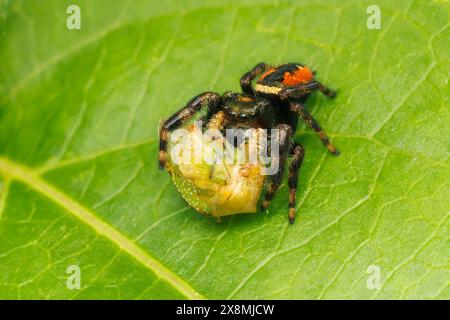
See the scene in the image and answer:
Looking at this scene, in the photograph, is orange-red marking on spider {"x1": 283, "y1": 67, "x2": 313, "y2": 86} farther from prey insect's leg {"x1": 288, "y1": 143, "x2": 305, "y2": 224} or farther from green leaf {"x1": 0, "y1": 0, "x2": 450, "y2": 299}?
prey insect's leg {"x1": 288, "y1": 143, "x2": 305, "y2": 224}

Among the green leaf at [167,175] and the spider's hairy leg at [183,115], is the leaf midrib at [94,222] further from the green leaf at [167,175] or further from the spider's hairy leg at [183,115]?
the spider's hairy leg at [183,115]

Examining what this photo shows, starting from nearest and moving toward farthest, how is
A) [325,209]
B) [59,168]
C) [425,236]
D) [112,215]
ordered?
[425,236]
[325,209]
[112,215]
[59,168]

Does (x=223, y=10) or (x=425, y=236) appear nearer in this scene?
(x=425, y=236)

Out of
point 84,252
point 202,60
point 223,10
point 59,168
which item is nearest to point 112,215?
point 84,252

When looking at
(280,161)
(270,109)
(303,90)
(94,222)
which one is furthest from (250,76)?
(94,222)

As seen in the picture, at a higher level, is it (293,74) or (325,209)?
(293,74)

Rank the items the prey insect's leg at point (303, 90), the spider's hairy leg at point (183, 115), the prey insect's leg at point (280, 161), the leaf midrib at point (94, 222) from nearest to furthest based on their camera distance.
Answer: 1. the leaf midrib at point (94, 222)
2. the prey insect's leg at point (280, 161)
3. the spider's hairy leg at point (183, 115)
4. the prey insect's leg at point (303, 90)

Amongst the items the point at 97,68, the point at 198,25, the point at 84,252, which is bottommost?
the point at 84,252

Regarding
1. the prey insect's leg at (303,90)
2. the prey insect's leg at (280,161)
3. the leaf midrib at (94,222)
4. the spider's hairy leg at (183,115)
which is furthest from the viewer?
the prey insect's leg at (303,90)

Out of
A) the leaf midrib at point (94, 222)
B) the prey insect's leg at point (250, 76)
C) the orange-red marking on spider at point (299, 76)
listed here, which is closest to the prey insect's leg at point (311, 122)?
the orange-red marking on spider at point (299, 76)
